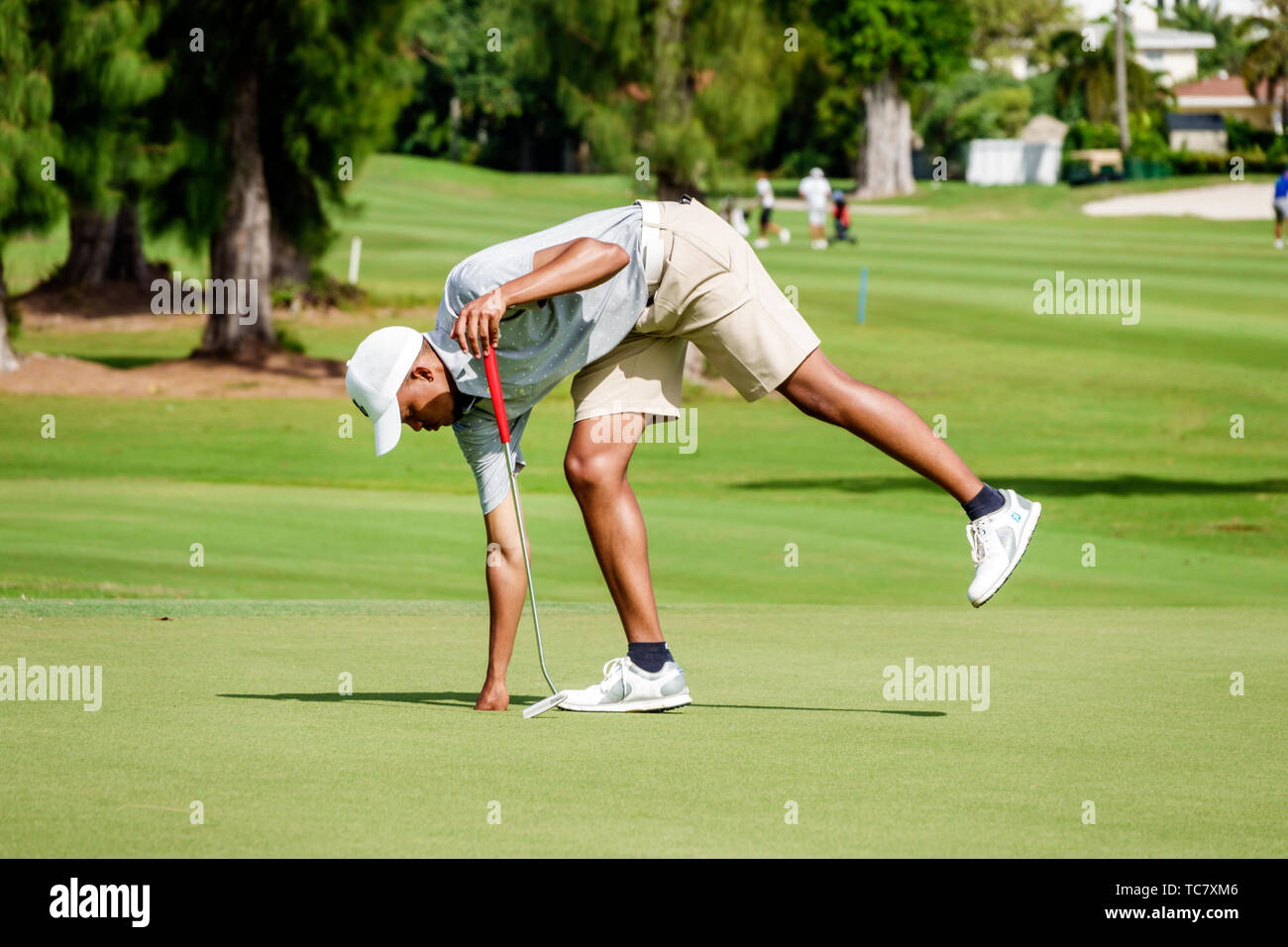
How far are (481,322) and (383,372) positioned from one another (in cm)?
47

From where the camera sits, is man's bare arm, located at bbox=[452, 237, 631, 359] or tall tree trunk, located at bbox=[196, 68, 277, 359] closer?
man's bare arm, located at bbox=[452, 237, 631, 359]

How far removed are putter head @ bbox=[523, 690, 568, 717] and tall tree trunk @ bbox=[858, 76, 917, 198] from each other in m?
65.0

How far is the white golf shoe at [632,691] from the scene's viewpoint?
5590 mm

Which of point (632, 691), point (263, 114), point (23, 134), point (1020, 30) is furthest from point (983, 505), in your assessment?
point (1020, 30)

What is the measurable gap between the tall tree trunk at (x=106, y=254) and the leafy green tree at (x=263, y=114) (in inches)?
278

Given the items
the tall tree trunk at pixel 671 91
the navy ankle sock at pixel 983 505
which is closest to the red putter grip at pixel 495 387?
the navy ankle sock at pixel 983 505

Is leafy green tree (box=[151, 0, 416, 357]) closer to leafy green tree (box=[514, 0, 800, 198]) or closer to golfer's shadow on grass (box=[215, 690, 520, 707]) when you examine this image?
leafy green tree (box=[514, 0, 800, 198])

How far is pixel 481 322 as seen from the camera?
206 inches

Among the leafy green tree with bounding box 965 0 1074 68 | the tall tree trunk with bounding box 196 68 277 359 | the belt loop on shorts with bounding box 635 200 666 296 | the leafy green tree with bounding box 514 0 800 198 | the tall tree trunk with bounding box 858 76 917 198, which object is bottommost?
the belt loop on shorts with bounding box 635 200 666 296

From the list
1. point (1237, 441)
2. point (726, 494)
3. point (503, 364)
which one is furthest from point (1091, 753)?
point (1237, 441)

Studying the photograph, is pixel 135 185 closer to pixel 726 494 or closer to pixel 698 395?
pixel 698 395

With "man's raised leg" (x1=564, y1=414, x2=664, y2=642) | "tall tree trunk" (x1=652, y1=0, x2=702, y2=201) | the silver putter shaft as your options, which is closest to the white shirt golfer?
"tall tree trunk" (x1=652, y1=0, x2=702, y2=201)

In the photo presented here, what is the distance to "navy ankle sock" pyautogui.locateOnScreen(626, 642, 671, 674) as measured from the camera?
5676 millimetres

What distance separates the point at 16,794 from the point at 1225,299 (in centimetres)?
3539
